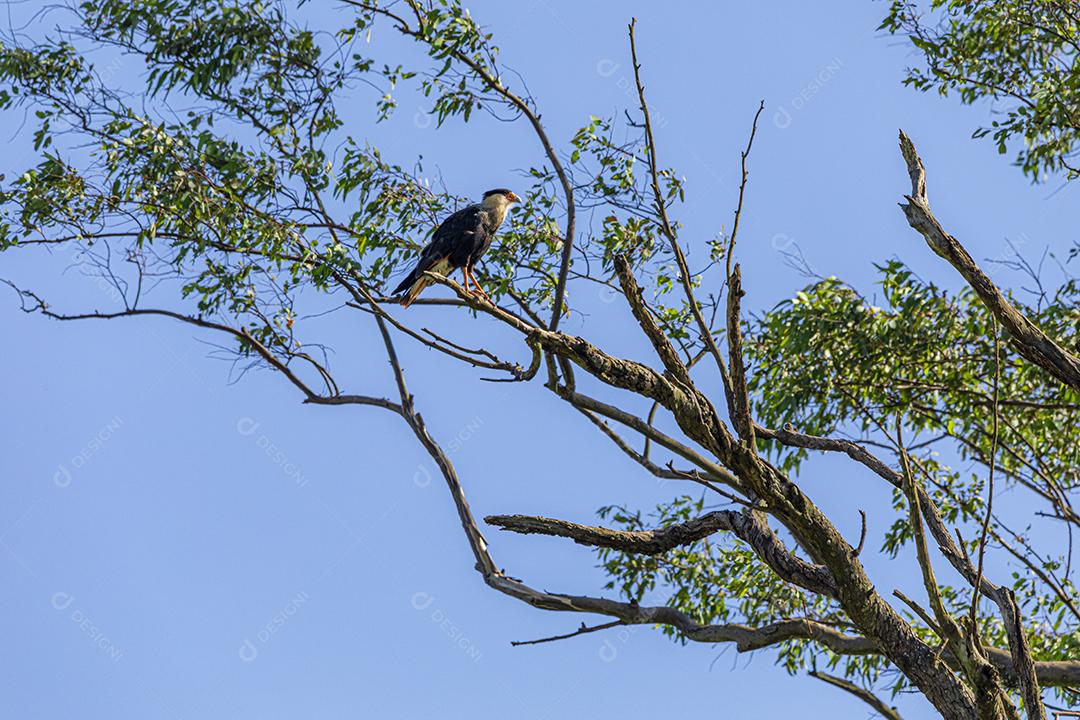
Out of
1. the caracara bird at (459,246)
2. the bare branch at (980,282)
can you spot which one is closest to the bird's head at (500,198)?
the caracara bird at (459,246)

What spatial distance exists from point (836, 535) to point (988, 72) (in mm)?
5920

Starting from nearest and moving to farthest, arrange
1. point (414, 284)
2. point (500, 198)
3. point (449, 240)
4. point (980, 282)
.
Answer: point (980, 282), point (414, 284), point (449, 240), point (500, 198)

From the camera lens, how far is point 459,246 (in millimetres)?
7531

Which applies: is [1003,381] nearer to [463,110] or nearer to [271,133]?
[463,110]

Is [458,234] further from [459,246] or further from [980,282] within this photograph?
[980,282]

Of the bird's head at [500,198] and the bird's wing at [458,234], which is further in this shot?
the bird's head at [500,198]

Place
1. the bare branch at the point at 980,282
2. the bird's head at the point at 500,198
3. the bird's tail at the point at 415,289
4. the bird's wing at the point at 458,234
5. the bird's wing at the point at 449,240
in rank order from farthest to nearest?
1. the bird's head at the point at 500,198
2. the bird's wing at the point at 458,234
3. the bird's wing at the point at 449,240
4. the bird's tail at the point at 415,289
5. the bare branch at the point at 980,282

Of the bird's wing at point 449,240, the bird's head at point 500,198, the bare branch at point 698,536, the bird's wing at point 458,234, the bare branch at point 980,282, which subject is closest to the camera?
the bare branch at point 698,536

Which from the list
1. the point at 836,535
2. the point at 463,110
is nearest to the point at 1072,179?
the point at 463,110

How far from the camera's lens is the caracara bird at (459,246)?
731 cm

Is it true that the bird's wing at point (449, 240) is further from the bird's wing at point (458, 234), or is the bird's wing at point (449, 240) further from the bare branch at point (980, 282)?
the bare branch at point (980, 282)

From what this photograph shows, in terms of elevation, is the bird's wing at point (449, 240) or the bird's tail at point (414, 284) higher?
the bird's wing at point (449, 240)

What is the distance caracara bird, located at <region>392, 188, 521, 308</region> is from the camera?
731cm

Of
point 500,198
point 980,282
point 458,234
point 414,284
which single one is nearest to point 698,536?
point 980,282
